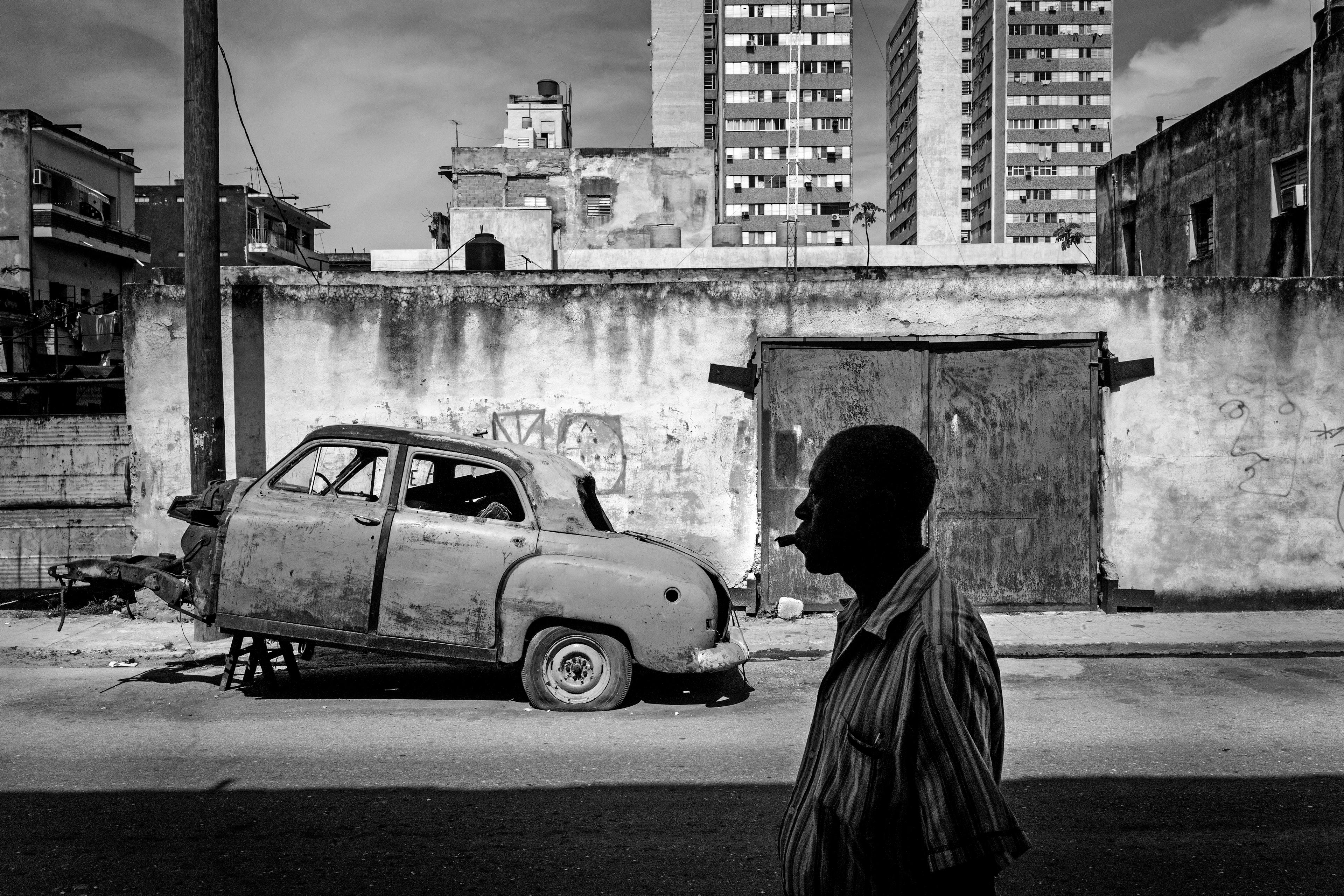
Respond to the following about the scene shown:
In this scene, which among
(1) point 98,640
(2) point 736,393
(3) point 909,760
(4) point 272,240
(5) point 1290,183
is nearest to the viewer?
(3) point 909,760

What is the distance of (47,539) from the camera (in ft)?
34.1

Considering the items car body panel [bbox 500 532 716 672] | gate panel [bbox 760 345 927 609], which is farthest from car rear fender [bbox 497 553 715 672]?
gate panel [bbox 760 345 927 609]

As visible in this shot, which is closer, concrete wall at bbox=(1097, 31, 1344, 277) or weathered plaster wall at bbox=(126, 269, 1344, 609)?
weathered plaster wall at bbox=(126, 269, 1344, 609)

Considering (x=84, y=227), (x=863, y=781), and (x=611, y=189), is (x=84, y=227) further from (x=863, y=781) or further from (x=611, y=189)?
(x=863, y=781)

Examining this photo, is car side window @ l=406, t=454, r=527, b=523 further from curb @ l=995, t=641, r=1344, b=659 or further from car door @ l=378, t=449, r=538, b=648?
curb @ l=995, t=641, r=1344, b=659

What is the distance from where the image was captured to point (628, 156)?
32.5 metres

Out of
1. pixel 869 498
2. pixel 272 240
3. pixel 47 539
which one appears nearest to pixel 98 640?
pixel 47 539

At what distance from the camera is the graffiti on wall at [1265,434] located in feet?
34.5

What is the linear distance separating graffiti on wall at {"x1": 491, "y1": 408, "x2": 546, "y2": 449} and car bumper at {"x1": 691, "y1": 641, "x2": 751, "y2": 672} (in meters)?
4.23

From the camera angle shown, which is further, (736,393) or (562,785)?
(736,393)

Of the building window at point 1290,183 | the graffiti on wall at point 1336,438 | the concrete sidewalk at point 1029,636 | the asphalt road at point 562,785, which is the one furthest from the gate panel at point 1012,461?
the building window at point 1290,183

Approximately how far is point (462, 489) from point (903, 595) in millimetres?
5779

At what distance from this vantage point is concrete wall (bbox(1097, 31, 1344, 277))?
45.4 feet

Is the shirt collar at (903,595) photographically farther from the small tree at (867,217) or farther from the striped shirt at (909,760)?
the small tree at (867,217)
